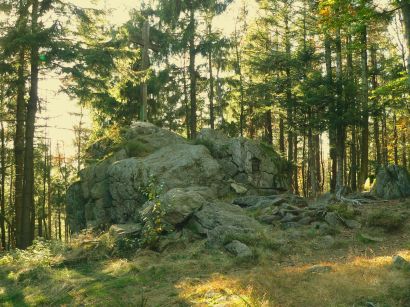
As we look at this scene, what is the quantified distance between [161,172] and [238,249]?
6.94 m

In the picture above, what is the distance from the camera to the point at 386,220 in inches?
419

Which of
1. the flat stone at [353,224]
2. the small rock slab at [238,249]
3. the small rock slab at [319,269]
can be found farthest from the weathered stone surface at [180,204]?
the small rock slab at [319,269]

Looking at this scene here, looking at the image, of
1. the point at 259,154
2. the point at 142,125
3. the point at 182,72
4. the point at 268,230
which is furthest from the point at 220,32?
the point at 268,230

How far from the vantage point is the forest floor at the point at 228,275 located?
5926 mm

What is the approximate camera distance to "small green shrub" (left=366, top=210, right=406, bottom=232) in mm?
10594

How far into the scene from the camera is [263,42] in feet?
84.6

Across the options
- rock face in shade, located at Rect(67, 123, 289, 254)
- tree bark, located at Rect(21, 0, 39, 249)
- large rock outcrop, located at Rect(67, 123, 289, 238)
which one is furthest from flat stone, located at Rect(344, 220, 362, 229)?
tree bark, located at Rect(21, 0, 39, 249)

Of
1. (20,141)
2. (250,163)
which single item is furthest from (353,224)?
(20,141)

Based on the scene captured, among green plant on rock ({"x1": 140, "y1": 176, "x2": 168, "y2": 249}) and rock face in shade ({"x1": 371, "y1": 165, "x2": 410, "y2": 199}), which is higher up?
rock face in shade ({"x1": 371, "y1": 165, "x2": 410, "y2": 199})

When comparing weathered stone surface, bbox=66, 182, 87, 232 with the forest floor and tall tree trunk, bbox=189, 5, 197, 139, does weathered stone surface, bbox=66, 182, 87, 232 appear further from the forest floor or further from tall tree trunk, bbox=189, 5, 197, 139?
tall tree trunk, bbox=189, 5, 197, 139

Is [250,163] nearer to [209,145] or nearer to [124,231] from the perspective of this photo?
[209,145]

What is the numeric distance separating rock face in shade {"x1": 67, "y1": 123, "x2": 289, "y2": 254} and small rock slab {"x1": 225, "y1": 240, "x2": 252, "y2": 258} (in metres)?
2.85

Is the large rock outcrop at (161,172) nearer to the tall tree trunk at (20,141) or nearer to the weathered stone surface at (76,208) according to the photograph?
the weathered stone surface at (76,208)

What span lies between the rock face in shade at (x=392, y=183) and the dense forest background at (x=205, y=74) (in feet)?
7.35
